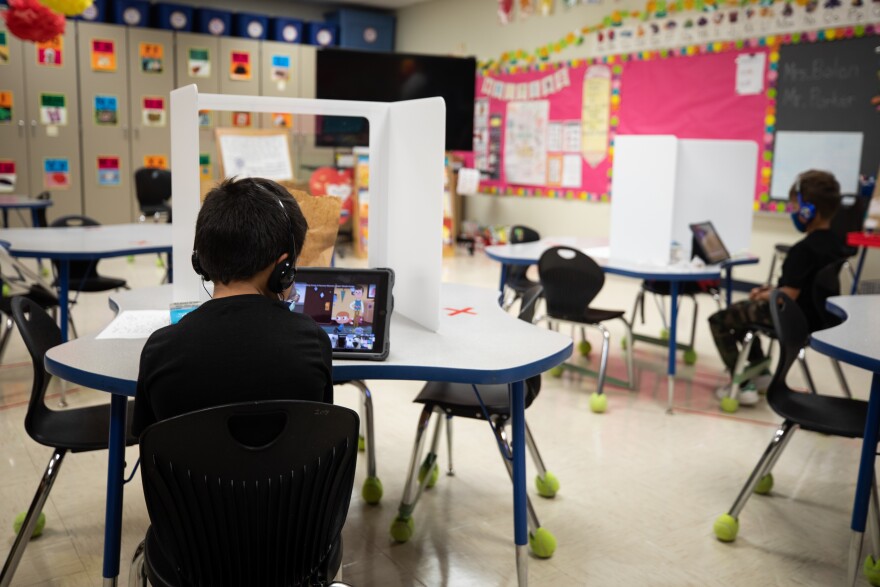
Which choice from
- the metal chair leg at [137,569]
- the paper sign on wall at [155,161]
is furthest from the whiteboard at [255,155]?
the metal chair leg at [137,569]

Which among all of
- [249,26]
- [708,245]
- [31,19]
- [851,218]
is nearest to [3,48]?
[249,26]

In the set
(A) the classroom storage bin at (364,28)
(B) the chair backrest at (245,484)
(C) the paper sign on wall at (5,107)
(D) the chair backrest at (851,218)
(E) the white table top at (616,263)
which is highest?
(A) the classroom storage bin at (364,28)

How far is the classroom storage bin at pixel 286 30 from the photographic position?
927 cm

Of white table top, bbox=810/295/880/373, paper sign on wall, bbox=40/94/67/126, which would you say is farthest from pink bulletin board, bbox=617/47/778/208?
paper sign on wall, bbox=40/94/67/126

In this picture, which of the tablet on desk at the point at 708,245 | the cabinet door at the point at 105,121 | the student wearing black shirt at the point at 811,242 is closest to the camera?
the student wearing black shirt at the point at 811,242

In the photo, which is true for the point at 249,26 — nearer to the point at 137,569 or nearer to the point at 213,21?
the point at 213,21

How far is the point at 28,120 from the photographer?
7.97 m

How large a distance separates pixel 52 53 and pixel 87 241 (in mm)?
5114

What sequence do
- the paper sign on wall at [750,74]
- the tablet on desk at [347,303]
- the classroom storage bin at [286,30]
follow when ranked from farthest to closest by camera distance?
the classroom storage bin at [286,30]
the paper sign on wall at [750,74]
the tablet on desk at [347,303]

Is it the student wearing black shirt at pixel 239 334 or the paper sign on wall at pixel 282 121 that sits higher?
the paper sign on wall at pixel 282 121

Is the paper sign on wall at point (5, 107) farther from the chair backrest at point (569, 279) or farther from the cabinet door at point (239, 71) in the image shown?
the chair backrest at point (569, 279)

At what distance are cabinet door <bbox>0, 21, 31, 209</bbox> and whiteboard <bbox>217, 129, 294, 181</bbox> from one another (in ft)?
9.19

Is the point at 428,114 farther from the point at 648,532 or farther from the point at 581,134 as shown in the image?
the point at 581,134

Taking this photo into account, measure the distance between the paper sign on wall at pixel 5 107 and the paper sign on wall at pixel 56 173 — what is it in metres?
0.50
